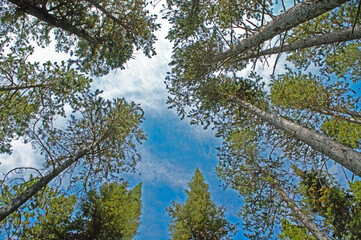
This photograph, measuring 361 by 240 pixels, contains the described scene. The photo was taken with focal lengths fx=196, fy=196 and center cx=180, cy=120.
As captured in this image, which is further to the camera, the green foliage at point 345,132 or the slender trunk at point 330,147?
the green foliage at point 345,132

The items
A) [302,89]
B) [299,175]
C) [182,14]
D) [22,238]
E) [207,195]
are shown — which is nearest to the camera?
[22,238]

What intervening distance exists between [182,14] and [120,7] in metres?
2.39

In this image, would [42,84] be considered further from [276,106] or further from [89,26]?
[276,106]

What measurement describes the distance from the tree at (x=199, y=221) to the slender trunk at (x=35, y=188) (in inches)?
225

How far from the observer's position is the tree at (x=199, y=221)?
9.24 metres

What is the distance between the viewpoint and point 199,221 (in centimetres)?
945

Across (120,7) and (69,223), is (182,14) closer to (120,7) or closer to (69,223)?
(120,7)

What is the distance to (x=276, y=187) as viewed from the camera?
806 centimetres

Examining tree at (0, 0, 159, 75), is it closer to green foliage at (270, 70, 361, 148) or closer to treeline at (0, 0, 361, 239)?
treeline at (0, 0, 361, 239)

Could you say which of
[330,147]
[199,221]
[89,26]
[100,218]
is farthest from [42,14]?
[199,221]

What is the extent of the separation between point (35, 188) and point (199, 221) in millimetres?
6965

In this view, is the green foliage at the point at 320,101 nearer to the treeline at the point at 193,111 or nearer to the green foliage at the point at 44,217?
the treeline at the point at 193,111

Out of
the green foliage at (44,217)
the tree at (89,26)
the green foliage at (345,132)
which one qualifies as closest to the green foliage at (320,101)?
the green foliage at (345,132)

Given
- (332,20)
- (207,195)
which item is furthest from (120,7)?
(207,195)
